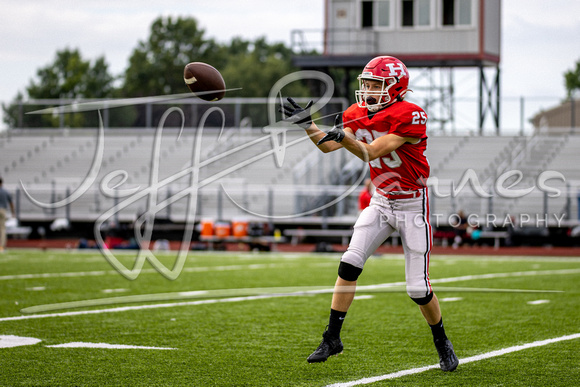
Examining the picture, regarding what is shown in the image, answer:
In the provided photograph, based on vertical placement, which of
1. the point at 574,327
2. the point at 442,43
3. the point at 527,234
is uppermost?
the point at 442,43

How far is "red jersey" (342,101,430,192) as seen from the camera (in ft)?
15.2

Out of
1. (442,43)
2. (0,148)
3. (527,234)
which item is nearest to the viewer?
(527,234)

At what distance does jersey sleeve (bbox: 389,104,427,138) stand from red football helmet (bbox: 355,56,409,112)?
16 cm

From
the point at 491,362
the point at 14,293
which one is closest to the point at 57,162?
the point at 14,293

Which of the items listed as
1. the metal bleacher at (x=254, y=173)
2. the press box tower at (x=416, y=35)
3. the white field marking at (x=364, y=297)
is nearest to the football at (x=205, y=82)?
the white field marking at (x=364, y=297)

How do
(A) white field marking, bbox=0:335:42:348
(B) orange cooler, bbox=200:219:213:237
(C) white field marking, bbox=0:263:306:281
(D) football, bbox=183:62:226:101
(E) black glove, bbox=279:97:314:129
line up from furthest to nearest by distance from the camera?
(B) orange cooler, bbox=200:219:213:237 → (C) white field marking, bbox=0:263:306:281 → (D) football, bbox=183:62:226:101 → (A) white field marking, bbox=0:335:42:348 → (E) black glove, bbox=279:97:314:129

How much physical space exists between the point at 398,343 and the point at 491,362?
789mm

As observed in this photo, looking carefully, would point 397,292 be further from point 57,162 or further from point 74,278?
point 57,162

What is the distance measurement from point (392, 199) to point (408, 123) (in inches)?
18.3

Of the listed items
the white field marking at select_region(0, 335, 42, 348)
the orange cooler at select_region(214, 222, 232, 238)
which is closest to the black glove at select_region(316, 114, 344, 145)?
the white field marking at select_region(0, 335, 42, 348)

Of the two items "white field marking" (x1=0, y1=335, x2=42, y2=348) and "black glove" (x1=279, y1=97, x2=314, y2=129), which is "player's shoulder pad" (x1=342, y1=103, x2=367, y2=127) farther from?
"white field marking" (x1=0, y1=335, x2=42, y2=348)

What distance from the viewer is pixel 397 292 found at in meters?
8.52

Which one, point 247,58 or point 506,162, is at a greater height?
point 247,58

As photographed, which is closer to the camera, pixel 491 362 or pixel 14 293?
pixel 491 362
